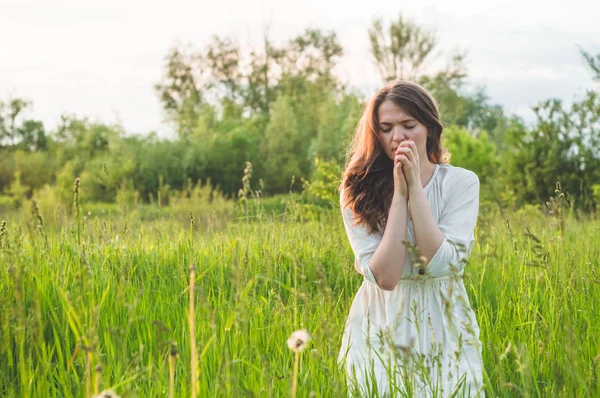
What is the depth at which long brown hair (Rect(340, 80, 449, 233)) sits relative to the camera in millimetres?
3064

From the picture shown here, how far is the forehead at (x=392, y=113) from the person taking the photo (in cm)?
306

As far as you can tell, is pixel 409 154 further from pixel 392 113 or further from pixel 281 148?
pixel 281 148

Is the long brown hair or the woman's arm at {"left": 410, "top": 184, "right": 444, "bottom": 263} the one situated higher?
the long brown hair

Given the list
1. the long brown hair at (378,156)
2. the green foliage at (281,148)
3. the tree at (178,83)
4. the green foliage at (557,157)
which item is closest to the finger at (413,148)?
the long brown hair at (378,156)

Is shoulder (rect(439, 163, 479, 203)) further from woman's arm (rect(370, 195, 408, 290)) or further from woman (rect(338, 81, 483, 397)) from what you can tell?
woman's arm (rect(370, 195, 408, 290))

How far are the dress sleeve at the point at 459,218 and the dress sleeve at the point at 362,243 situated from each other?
0.29 m

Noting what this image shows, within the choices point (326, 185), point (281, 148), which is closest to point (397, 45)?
point (281, 148)

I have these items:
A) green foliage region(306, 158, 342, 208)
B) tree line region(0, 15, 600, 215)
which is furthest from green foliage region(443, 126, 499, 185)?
green foliage region(306, 158, 342, 208)

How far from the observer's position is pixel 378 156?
10.8ft

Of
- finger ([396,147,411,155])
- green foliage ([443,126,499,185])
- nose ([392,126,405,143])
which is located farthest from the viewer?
green foliage ([443,126,499,185])

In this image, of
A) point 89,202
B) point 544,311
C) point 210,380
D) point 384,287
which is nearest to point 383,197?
point 384,287

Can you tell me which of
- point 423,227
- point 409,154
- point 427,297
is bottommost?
point 427,297

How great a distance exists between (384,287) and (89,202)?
20133 mm

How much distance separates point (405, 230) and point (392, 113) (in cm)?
65
